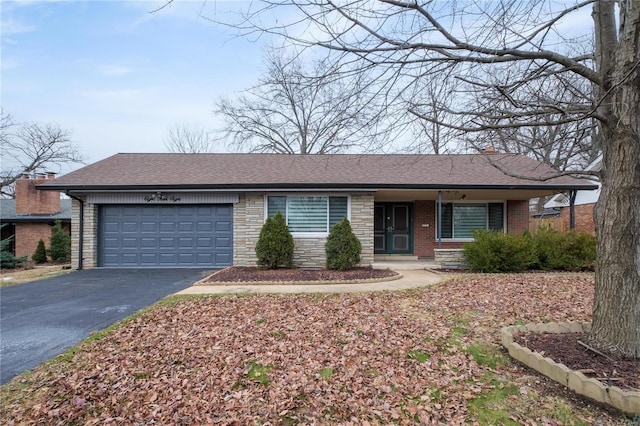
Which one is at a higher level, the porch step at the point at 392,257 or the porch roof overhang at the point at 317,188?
the porch roof overhang at the point at 317,188

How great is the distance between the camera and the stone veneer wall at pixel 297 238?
414 inches

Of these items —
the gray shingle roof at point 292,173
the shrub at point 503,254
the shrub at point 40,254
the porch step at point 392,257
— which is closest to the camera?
the shrub at point 503,254

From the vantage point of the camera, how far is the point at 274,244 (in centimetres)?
977

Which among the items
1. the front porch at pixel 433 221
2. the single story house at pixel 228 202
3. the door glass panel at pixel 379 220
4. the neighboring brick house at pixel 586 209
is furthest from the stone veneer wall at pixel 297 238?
the neighboring brick house at pixel 586 209

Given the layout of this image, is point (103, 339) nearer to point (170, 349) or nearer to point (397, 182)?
point (170, 349)

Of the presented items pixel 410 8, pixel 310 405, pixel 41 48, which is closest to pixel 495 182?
pixel 410 8

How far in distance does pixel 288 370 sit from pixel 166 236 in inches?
353

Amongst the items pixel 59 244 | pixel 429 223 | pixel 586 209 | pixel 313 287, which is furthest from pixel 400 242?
pixel 59 244

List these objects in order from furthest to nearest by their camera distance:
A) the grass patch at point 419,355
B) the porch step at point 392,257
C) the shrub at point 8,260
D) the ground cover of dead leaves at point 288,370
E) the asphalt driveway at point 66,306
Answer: the shrub at point 8,260 → the porch step at point 392,257 → the asphalt driveway at point 66,306 → the grass patch at point 419,355 → the ground cover of dead leaves at point 288,370

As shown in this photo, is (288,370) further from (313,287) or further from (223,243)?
(223,243)

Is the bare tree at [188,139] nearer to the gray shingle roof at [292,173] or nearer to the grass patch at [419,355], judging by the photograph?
the gray shingle roof at [292,173]

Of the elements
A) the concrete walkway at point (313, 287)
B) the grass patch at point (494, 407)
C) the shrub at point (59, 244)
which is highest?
the shrub at point (59, 244)

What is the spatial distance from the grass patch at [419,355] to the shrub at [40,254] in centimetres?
1710

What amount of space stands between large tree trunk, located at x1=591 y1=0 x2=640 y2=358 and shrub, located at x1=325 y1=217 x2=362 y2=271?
644 cm
